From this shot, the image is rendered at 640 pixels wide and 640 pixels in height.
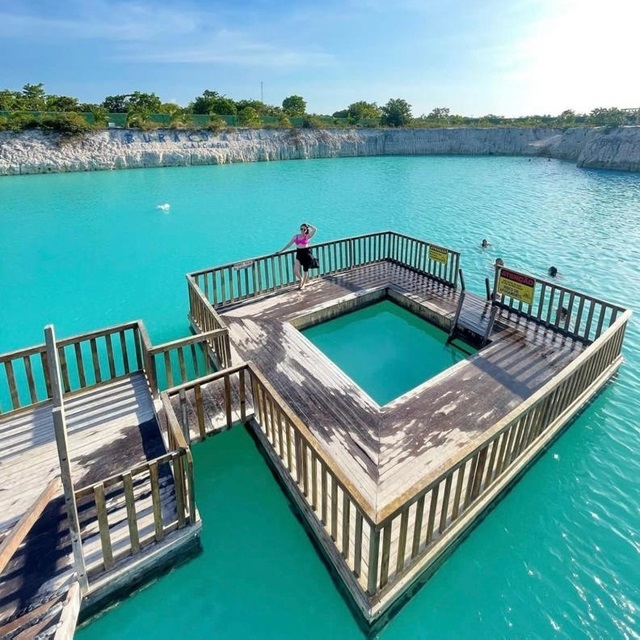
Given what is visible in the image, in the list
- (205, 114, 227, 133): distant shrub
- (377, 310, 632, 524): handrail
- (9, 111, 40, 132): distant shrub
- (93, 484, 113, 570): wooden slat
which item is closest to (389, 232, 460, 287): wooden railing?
(377, 310, 632, 524): handrail

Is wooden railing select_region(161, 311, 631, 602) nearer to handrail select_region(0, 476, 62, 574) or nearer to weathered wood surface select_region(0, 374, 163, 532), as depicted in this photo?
weathered wood surface select_region(0, 374, 163, 532)

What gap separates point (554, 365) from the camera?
19.6 ft

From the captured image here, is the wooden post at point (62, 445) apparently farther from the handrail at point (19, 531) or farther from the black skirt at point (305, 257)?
the black skirt at point (305, 257)

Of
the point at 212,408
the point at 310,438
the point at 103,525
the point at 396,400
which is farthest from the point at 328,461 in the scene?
the point at 212,408

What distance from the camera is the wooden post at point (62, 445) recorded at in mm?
2326

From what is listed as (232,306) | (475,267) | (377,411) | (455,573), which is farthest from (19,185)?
(455,573)

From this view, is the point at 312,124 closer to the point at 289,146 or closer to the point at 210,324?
the point at 289,146

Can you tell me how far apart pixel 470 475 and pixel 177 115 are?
44.8 m

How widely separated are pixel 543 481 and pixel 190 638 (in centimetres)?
382

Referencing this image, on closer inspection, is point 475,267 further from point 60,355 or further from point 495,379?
point 60,355

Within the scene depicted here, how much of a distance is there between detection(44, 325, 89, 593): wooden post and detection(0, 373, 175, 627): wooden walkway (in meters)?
0.19

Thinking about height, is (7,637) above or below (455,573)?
above

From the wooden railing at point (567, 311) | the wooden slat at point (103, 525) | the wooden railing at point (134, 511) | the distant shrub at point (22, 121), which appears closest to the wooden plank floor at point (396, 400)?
the wooden railing at point (567, 311)

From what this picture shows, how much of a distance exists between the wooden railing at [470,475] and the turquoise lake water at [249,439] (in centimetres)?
37
